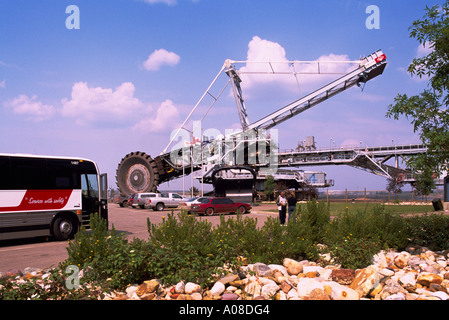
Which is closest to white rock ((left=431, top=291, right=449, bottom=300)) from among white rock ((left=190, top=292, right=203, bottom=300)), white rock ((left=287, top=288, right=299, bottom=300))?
white rock ((left=287, top=288, right=299, bottom=300))

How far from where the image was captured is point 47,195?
14125mm

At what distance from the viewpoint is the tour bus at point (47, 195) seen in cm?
1312

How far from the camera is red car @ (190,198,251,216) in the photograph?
2858 centimetres

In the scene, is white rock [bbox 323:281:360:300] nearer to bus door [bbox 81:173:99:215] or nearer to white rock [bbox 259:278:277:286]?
white rock [bbox 259:278:277:286]

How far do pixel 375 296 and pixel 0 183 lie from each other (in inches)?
496

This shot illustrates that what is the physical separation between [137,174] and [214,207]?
69.9ft

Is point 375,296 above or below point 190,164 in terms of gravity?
below

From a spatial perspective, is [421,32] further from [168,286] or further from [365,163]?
[365,163]

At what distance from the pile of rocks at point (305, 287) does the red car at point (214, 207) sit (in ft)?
68.9

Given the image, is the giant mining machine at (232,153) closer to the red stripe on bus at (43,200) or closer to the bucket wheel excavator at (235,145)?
the bucket wheel excavator at (235,145)

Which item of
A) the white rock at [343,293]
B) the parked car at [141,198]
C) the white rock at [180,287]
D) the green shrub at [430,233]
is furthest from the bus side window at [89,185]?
the parked car at [141,198]

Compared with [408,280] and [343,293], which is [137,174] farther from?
[343,293]
